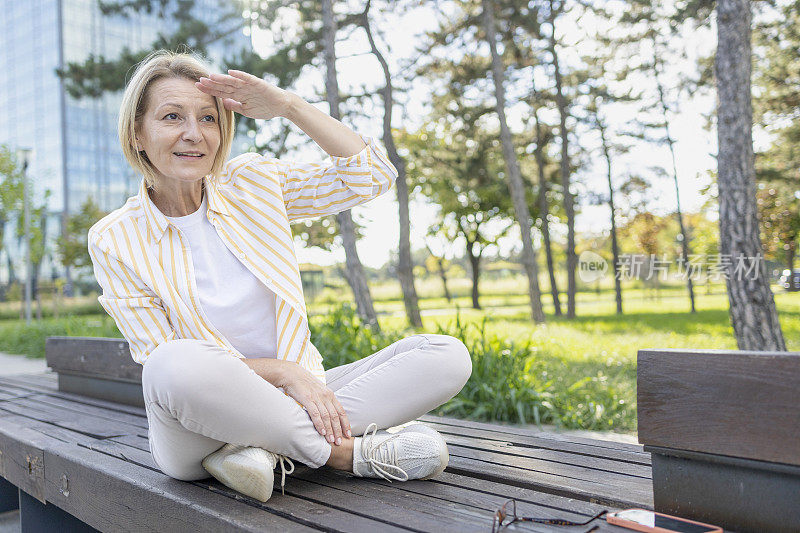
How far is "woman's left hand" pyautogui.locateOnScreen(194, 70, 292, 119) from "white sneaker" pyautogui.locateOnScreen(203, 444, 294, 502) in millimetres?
963

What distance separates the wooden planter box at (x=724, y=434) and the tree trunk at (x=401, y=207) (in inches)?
361

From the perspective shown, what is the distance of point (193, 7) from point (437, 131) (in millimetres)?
10377

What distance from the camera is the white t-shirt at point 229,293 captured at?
6.04 feet

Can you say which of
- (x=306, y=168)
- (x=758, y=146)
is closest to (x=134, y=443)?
(x=306, y=168)

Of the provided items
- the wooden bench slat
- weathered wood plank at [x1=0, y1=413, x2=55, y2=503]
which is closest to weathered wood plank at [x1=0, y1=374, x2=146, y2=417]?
weathered wood plank at [x1=0, y1=413, x2=55, y2=503]

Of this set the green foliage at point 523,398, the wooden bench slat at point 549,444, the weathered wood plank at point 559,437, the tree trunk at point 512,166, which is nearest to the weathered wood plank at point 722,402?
the wooden bench slat at point 549,444

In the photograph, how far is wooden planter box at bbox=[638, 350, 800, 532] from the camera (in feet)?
3.74

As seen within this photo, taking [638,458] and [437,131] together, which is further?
[437,131]

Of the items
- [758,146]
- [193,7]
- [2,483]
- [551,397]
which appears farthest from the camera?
[758,146]

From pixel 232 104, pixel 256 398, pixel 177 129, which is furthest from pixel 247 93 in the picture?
pixel 256 398

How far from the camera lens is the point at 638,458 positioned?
190cm

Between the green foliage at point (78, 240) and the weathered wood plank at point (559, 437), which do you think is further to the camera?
the green foliage at point (78, 240)

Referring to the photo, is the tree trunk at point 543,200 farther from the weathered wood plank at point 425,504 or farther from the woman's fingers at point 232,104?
the weathered wood plank at point 425,504

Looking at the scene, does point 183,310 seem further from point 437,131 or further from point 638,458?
point 437,131
